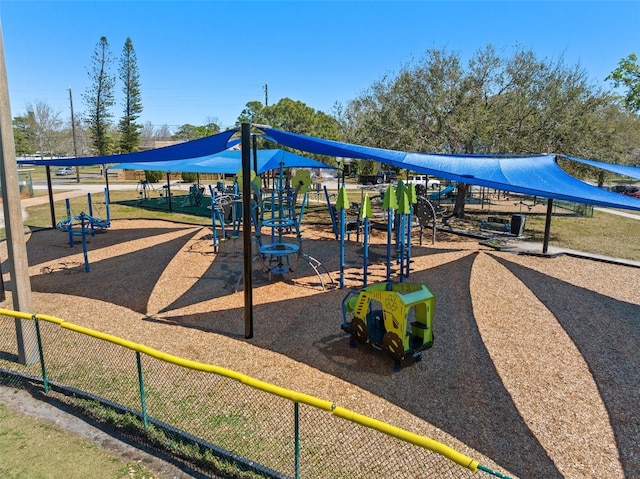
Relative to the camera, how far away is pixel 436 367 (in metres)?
4.58

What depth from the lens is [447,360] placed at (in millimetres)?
4742

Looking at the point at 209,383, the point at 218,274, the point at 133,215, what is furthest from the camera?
the point at 133,215

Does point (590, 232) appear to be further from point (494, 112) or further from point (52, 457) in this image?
point (52, 457)

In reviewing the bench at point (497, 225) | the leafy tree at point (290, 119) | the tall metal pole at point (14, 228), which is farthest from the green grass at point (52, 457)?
the leafy tree at point (290, 119)

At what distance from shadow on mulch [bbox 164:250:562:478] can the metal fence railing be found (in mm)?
495

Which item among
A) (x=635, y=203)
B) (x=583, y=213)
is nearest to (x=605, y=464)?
(x=635, y=203)

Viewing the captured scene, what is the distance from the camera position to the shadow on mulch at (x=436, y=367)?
3.41 m

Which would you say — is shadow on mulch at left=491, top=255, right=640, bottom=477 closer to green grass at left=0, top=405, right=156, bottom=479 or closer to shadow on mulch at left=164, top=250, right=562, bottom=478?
shadow on mulch at left=164, top=250, right=562, bottom=478

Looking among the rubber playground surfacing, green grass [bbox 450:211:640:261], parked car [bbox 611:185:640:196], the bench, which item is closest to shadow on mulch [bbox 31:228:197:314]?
the rubber playground surfacing

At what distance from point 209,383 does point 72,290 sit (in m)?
4.29

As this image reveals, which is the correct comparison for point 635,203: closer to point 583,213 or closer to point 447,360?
point 447,360

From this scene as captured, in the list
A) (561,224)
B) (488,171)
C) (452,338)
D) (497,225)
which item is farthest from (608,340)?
(561,224)

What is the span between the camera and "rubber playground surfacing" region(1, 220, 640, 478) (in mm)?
3537

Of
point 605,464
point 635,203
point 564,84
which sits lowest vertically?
point 605,464
